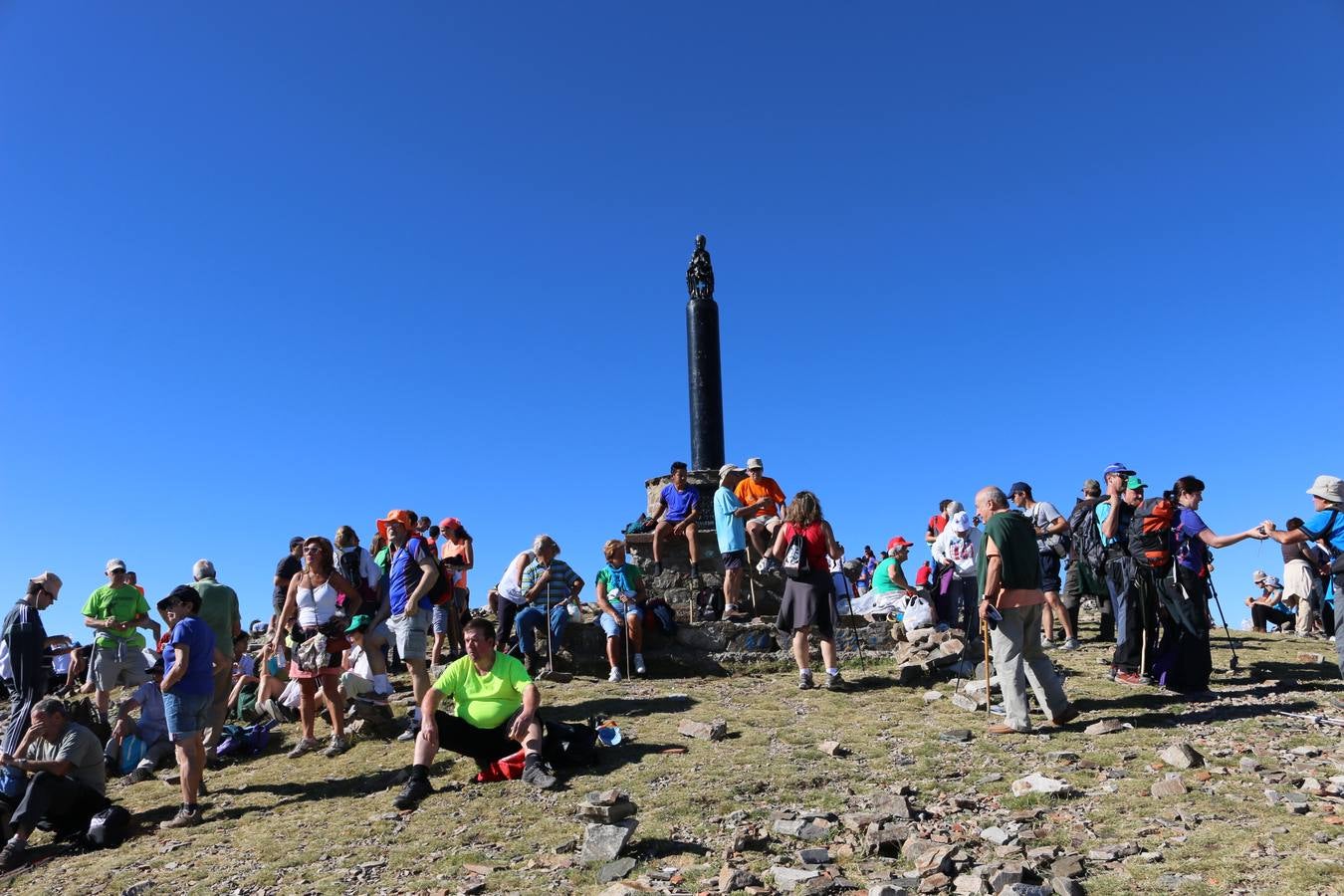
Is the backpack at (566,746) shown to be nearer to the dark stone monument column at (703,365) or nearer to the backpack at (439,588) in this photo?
the backpack at (439,588)

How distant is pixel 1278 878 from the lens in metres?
4.11

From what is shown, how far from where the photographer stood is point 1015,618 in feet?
23.9

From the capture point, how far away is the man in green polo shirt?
26.5ft

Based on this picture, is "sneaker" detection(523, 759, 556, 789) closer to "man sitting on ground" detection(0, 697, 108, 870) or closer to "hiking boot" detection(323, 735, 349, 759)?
"hiking boot" detection(323, 735, 349, 759)

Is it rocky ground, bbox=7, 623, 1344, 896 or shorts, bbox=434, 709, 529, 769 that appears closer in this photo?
rocky ground, bbox=7, 623, 1344, 896

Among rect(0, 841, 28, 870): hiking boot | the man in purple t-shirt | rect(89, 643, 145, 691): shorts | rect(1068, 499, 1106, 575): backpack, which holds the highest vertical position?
the man in purple t-shirt

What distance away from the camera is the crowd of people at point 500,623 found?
6.99m

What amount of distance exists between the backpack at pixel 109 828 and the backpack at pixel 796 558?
6311 millimetres

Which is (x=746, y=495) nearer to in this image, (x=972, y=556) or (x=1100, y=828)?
(x=972, y=556)

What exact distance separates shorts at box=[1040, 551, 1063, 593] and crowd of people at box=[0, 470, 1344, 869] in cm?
3

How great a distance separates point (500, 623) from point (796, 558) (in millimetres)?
3917

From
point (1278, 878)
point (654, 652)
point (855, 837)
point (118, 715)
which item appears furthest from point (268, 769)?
point (1278, 878)

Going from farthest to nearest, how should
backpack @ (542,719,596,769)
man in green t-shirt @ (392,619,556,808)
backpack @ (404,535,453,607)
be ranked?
backpack @ (404,535,453,607), backpack @ (542,719,596,769), man in green t-shirt @ (392,619,556,808)

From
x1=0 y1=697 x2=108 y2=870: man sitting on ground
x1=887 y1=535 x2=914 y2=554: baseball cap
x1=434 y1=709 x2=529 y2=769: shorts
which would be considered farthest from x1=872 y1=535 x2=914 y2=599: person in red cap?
x1=0 y1=697 x2=108 y2=870: man sitting on ground
